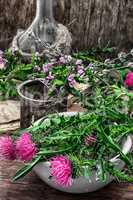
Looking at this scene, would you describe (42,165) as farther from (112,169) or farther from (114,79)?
(114,79)

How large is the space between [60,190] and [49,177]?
0.08 metres

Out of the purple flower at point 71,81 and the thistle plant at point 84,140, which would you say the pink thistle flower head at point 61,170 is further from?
the purple flower at point 71,81

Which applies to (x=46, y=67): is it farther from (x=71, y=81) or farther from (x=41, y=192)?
(x=41, y=192)

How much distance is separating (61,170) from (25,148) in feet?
0.31

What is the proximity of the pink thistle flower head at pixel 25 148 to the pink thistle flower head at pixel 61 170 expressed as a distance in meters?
0.05

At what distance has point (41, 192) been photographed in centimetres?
125

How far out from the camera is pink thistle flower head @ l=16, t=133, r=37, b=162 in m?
1.16

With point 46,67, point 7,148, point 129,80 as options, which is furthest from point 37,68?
point 7,148

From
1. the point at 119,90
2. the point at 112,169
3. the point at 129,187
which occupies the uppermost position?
the point at 119,90

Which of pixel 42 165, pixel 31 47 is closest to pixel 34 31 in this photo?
pixel 31 47

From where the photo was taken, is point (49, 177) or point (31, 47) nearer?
point (49, 177)

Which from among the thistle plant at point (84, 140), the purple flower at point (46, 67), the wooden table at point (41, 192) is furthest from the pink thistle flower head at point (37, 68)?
the wooden table at point (41, 192)

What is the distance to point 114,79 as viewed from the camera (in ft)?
4.91

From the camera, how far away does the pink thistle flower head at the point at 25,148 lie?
1156 millimetres
